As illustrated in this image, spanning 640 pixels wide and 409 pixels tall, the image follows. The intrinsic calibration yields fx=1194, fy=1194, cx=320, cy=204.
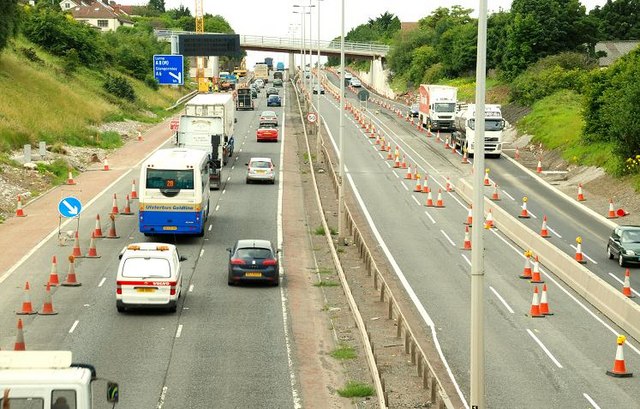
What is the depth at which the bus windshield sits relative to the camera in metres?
42.0

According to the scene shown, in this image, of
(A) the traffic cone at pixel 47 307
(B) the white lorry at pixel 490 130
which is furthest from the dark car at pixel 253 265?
(B) the white lorry at pixel 490 130

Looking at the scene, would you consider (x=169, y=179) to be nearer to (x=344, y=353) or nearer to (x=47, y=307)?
(x=47, y=307)

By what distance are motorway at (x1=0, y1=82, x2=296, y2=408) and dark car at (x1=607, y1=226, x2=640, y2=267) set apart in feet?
40.4

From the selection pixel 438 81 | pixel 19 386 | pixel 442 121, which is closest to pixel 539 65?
pixel 442 121

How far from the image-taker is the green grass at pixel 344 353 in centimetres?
2800

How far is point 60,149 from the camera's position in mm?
64375

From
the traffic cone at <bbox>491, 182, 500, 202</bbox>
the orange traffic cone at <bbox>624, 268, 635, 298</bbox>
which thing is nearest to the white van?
the orange traffic cone at <bbox>624, 268, 635, 298</bbox>

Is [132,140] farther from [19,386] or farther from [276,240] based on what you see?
[19,386]

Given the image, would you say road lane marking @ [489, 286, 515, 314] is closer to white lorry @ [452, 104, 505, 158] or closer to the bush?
white lorry @ [452, 104, 505, 158]

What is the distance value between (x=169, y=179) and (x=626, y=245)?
1608 centimetres

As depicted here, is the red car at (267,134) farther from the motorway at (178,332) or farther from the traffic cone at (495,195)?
the motorway at (178,332)

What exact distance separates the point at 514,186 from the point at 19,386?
48597 mm

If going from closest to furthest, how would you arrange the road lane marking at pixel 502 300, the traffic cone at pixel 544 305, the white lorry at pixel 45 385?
the white lorry at pixel 45 385
the traffic cone at pixel 544 305
the road lane marking at pixel 502 300

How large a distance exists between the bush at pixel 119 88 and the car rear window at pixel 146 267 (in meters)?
67.9
